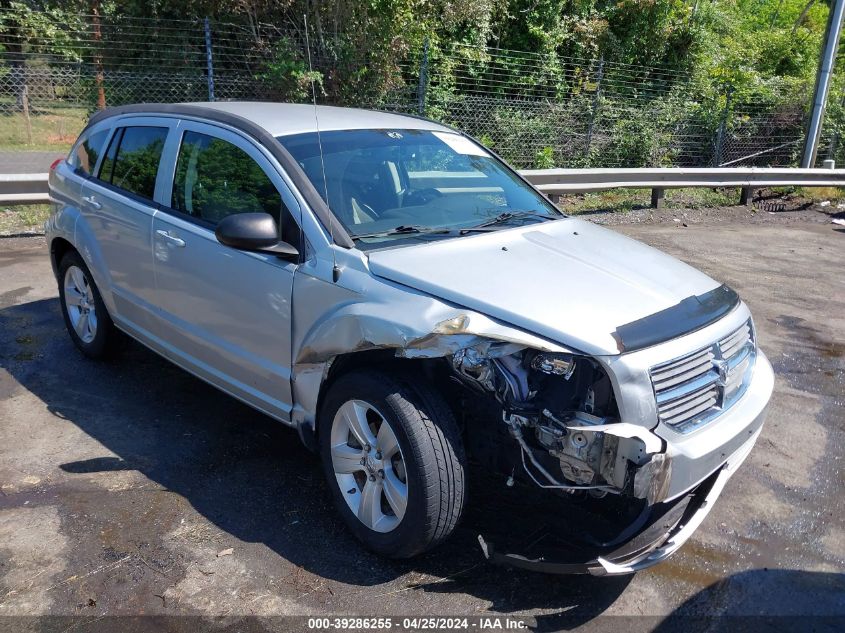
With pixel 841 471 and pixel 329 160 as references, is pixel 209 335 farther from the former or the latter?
pixel 841 471

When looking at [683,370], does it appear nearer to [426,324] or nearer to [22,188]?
[426,324]

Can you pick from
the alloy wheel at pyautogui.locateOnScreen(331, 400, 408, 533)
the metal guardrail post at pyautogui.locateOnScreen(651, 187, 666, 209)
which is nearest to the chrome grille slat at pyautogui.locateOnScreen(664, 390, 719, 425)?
the alloy wheel at pyautogui.locateOnScreen(331, 400, 408, 533)

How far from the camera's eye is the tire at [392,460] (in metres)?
2.90

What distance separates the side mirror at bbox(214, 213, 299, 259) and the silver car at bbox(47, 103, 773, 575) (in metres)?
0.01

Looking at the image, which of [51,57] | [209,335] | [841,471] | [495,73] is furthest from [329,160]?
[495,73]

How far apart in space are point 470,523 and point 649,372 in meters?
1.24

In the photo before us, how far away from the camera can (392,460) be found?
312cm

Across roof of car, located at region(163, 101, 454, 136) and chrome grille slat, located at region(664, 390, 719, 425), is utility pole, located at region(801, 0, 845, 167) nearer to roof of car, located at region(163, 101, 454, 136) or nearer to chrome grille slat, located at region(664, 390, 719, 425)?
roof of car, located at region(163, 101, 454, 136)

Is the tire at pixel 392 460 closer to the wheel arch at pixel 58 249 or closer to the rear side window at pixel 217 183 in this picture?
the rear side window at pixel 217 183

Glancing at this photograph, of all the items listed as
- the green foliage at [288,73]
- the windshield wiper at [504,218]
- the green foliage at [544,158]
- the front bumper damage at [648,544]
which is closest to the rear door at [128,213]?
the windshield wiper at [504,218]

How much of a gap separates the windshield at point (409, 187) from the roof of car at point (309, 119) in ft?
0.25

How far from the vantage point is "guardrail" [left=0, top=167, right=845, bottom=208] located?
852 centimetres

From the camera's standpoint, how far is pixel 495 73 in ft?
45.0

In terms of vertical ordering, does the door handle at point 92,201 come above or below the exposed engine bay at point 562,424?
above
